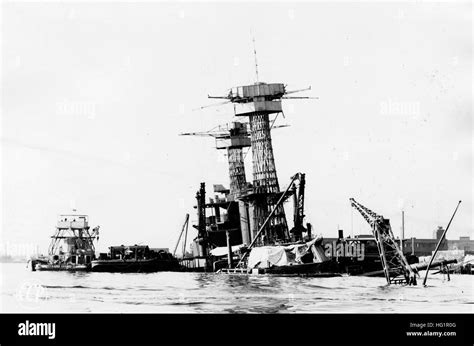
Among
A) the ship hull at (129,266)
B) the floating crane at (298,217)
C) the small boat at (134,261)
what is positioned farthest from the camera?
the small boat at (134,261)

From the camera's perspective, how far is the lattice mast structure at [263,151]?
433 feet

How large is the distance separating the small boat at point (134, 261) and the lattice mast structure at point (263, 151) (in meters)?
20.1

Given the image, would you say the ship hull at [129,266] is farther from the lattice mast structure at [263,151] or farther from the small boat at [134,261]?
the lattice mast structure at [263,151]

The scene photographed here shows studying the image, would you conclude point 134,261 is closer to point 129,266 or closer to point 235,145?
point 129,266

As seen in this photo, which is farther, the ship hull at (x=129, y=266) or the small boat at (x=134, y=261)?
the small boat at (x=134, y=261)

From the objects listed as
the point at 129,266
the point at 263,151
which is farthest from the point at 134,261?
the point at 263,151

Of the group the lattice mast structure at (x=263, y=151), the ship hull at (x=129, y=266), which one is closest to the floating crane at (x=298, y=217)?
the lattice mast structure at (x=263, y=151)

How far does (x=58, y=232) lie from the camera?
6304 inches

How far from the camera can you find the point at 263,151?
137 m

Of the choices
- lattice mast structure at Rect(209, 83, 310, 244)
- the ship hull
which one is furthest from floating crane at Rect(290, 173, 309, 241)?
the ship hull

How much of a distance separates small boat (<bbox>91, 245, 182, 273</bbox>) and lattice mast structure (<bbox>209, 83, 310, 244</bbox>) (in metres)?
20.1

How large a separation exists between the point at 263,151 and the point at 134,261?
106ft

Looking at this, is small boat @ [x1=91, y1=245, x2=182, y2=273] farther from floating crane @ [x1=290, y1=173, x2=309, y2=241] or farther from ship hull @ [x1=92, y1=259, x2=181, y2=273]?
floating crane @ [x1=290, y1=173, x2=309, y2=241]
